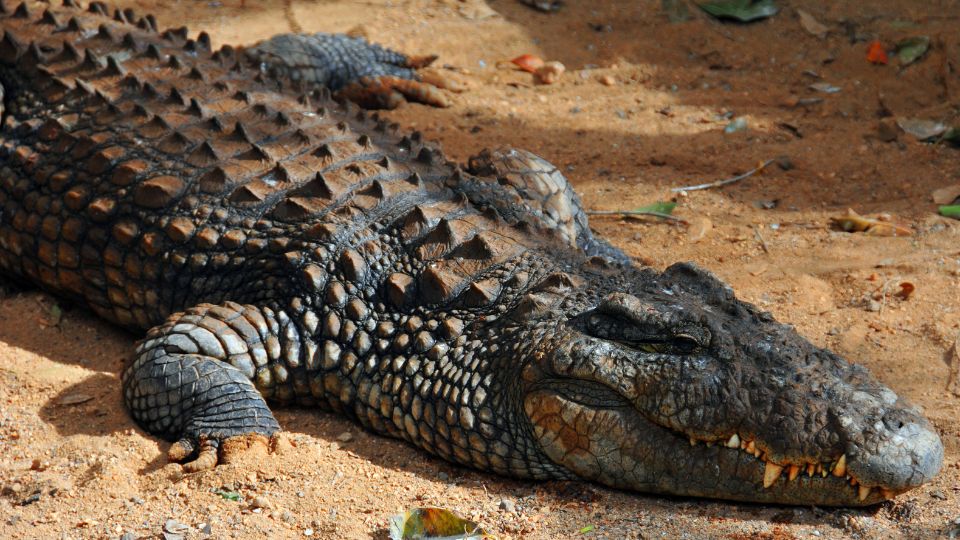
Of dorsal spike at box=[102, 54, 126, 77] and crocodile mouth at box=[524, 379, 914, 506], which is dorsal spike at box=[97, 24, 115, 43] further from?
crocodile mouth at box=[524, 379, 914, 506]

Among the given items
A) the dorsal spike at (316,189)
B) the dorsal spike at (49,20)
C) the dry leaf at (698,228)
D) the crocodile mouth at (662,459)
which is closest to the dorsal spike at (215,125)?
the dorsal spike at (316,189)

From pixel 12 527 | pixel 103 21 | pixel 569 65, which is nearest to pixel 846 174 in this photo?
pixel 569 65

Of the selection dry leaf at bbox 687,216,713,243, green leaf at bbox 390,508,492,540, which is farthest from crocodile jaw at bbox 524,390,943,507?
dry leaf at bbox 687,216,713,243

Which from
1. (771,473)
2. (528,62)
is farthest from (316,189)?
(528,62)

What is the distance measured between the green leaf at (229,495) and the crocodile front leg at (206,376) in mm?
229

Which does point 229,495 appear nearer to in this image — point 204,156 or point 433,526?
point 433,526

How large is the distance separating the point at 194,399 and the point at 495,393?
1280 mm

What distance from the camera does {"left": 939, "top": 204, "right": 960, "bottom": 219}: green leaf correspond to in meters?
6.07

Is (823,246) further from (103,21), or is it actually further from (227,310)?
(103,21)

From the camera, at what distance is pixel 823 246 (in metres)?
5.84

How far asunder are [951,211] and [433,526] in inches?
Answer: 157

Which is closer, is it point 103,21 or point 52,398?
point 52,398

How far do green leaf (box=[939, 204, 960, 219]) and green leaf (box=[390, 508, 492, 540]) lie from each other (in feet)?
12.5

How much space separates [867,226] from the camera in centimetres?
601
